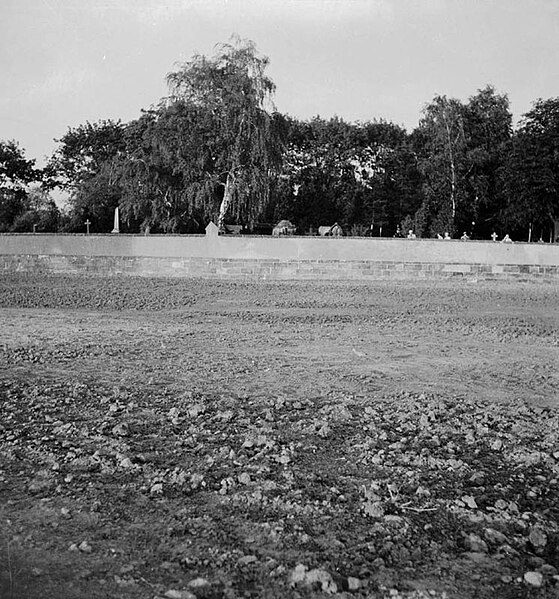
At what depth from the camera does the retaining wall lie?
77.0 feet

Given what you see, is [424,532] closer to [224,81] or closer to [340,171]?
[224,81]

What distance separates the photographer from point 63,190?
1907 inches

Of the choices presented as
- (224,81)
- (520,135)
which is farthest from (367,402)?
(520,135)

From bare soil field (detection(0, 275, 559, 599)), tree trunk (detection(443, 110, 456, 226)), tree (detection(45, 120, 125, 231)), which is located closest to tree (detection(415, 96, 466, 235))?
tree trunk (detection(443, 110, 456, 226))

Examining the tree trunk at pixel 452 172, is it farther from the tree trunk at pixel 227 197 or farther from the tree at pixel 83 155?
the tree at pixel 83 155

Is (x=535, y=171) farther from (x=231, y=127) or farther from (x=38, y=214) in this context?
(x=38, y=214)

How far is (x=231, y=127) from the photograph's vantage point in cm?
2962

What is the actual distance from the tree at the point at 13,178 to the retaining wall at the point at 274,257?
1636 centimetres

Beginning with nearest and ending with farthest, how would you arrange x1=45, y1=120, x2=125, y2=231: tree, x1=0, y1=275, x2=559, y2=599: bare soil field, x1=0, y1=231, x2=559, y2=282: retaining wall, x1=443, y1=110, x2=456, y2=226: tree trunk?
x1=0, y1=275, x2=559, y2=599: bare soil field, x1=0, y1=231, x2=559, y2=282: retaining wall, x1=443, y1=110, x2=456, y2=226: tree trunk, x1=45, y1=120, x2=125, y2=231: tree

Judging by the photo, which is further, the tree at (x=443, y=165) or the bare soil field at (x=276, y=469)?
the tree at (x=443, y=165)

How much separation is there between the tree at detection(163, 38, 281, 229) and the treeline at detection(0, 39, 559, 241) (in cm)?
6

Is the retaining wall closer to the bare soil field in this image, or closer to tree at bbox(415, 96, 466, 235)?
the bare soil field

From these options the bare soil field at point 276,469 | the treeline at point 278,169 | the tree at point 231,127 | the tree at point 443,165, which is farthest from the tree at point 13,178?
the bare soil field at point 276,469

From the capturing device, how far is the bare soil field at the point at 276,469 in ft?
9.27
